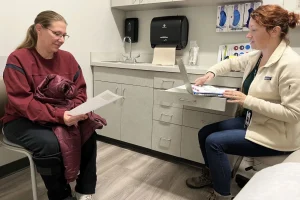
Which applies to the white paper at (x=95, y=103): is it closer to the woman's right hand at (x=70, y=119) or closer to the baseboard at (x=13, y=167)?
the woman's right hand at (x=70, y=119)

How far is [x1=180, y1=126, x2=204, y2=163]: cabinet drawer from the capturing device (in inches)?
79.5

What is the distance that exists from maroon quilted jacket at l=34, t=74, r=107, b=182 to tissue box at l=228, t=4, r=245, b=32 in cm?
145

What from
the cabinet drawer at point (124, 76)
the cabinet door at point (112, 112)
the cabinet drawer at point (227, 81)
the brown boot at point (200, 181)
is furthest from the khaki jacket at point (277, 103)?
the cabinet door at point (112, 112)

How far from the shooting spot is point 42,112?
1.28 meters

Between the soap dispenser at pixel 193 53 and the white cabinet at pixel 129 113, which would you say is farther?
the soap dispenser at pixel 193 53

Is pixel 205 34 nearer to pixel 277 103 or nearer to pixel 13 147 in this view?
pixel 277 103

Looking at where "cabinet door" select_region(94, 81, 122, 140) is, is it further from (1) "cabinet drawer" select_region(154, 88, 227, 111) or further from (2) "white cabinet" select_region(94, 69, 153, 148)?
(1) "cabinet drawer" select_region(154, 88, 227, 111)

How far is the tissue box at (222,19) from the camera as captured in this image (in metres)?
2.19

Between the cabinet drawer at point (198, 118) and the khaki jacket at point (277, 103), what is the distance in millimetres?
524

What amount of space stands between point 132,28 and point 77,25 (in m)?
0.66

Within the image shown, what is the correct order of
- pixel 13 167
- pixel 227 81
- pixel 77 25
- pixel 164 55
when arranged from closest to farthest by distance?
pixel 227 81
pixel 13 167
pixel 77 25
pixel 164 55

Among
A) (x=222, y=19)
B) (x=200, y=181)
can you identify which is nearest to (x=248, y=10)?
(x=222, y=19)

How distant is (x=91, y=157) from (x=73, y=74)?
21.5 inches

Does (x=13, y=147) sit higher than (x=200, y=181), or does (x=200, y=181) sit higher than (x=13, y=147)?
(x=13, y=147)
